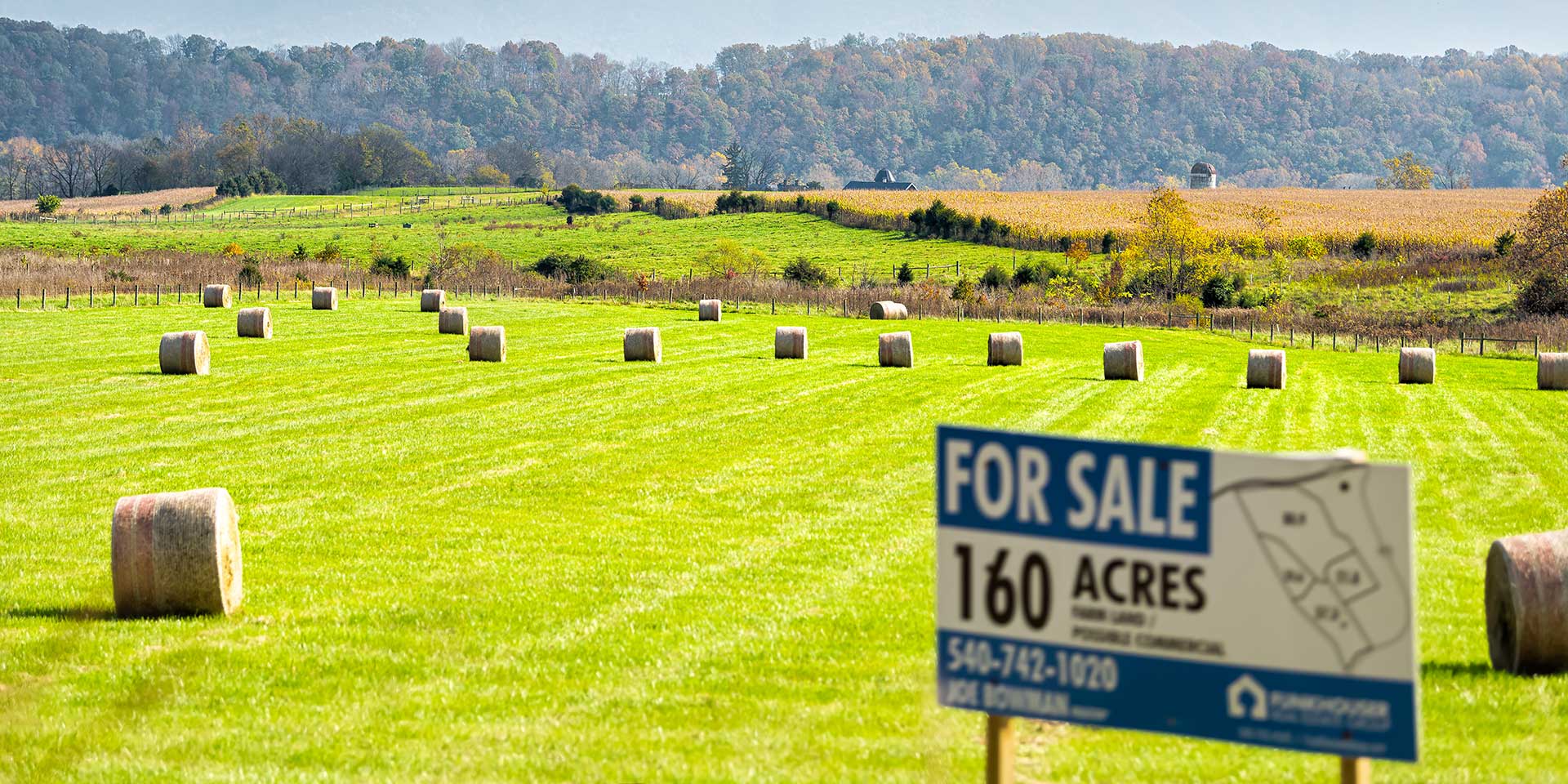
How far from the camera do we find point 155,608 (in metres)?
13.6

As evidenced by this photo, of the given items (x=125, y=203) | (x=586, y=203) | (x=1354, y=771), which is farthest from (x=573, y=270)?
(x=125, y=203)

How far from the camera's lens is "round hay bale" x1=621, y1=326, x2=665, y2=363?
4541cm

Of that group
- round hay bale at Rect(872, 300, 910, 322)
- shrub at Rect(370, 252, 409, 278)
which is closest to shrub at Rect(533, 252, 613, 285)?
shrub at Rect(370, 252, 409, 278)

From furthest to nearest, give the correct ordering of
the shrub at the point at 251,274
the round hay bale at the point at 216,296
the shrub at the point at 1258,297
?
the shrub at the point at 1258,297 → the shrub at the point at 251,274 → the round hay bale at the point at 216,296

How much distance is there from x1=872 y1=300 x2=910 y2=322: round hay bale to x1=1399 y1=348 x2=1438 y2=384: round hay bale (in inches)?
1212

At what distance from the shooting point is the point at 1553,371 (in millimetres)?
41656

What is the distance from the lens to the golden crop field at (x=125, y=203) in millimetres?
162375

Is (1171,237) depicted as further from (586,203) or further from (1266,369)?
(586,203)

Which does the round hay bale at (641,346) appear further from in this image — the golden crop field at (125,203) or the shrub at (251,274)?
the golden crop field at (125,203)

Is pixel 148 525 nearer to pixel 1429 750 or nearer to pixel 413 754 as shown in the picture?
pixel 413 754

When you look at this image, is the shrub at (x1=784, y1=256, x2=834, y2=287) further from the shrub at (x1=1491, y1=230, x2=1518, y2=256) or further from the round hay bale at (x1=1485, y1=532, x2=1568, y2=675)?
the round hay bale at (x1=1485, y1=532, x2=1568, y2=675)

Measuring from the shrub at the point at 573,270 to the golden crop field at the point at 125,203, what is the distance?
81.4m

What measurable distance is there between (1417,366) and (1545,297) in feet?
134

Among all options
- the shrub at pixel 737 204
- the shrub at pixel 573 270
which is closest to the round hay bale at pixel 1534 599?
the shrub at pixel 573 270
